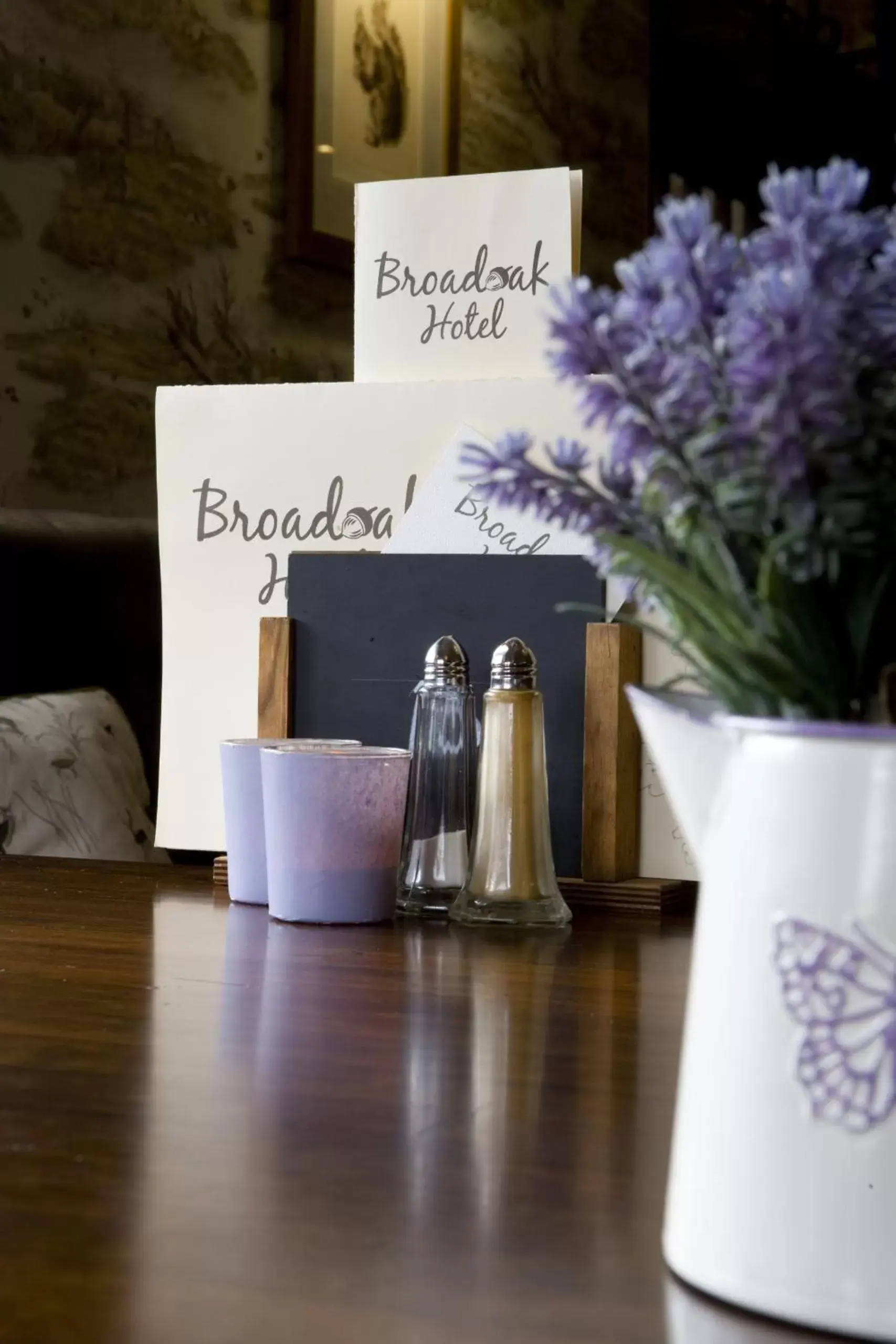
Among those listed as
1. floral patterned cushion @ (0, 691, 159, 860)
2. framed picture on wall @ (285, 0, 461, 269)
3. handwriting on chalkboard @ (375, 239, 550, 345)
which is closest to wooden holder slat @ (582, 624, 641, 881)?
handwriting on chalkboard @ (375, 239, 550, 345)

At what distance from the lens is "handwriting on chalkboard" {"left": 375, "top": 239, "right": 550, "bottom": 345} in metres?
1.08

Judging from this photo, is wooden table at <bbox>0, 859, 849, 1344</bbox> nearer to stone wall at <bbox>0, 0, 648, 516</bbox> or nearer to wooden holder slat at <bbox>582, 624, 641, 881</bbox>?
wooden holder slat at <bbox>582, 624, 641, 881</bbox>

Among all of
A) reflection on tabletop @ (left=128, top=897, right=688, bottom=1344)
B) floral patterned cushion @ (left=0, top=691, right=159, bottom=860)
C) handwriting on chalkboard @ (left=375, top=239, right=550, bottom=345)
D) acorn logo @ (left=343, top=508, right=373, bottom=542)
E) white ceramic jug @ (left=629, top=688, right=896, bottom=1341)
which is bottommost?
floral patterned cushion @ (left=0, top=691, right=159, bottom=860)

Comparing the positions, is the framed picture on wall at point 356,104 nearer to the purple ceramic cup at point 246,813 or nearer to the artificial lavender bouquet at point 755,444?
the purple ceramic cup at point 246,813

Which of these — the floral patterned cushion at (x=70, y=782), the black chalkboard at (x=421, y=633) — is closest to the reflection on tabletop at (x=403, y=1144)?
the black chalkboard at (x=421, y=633)

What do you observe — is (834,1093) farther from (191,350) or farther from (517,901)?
(191,350)

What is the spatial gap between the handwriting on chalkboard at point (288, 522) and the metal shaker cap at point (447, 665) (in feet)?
0.54

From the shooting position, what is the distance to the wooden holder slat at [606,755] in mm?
964

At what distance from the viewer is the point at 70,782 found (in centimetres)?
173

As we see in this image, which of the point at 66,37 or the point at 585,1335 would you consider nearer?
the point at 585,1335

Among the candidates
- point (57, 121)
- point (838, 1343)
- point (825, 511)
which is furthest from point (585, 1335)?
point (57, 121)

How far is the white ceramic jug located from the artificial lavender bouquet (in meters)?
0.02

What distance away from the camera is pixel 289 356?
289cm

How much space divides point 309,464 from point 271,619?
12 centimetres
